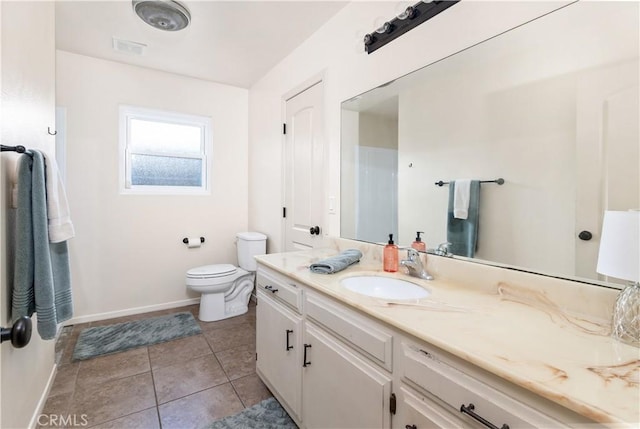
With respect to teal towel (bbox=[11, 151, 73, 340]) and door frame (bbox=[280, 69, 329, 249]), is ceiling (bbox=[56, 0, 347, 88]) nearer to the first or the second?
door frame (bbox=[280, 69, 329, 249])

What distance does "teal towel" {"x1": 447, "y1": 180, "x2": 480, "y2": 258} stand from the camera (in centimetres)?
130

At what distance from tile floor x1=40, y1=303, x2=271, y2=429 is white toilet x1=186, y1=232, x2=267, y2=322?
393mm

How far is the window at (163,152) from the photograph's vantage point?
9.49 feet

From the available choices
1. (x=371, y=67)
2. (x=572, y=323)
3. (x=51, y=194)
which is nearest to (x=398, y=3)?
(x=371, y=67)

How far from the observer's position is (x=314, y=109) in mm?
2297

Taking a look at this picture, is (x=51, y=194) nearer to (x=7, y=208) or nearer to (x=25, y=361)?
(x=7, y=208)

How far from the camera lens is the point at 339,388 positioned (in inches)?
45.2

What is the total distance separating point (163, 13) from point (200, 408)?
8.42ft

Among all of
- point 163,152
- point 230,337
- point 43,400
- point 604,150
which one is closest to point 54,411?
point 43,400

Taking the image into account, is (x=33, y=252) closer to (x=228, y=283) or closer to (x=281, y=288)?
(x=281, y=288)

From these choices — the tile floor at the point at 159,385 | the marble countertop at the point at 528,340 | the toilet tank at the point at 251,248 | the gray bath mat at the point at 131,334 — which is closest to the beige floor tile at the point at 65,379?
the tile floor at the point at 159,385

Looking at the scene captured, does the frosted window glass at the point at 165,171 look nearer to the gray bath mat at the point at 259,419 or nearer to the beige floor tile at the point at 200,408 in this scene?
the beige floor tile at the point at 200,408

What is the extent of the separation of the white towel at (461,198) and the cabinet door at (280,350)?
91 cm

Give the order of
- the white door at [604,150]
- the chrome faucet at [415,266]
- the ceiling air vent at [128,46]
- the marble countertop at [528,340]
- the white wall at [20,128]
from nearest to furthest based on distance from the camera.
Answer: the marble countertop at [528,340], the white door at [604,150], the white wall at [20,128], the chrome faucet at [415,266], the ceiling air vent at [128,46]
